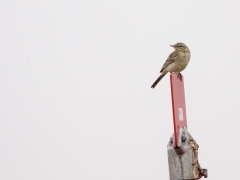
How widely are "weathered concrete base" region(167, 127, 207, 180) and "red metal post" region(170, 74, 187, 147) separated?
5cm

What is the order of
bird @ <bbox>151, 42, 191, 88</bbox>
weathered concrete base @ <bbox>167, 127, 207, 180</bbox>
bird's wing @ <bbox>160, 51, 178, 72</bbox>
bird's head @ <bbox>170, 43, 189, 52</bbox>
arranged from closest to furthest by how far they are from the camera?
weathered concrete base @ <bbox>167, 127, 207, 180</bbox> < bird @ <bbox>151, 42, 191, 88</bbox> < bird's wing @ <bbox>160, 51, 178, 72</bbox> < bird's head @ <bbox>170, 43, 189, 52</bbox>

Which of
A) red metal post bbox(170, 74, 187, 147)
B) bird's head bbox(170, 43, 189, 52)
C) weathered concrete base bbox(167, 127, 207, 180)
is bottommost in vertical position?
weathered concrete base bbox(167, 127, 207, 180)

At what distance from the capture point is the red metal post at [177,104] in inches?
111

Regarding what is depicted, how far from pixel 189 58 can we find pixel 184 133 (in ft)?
21.4

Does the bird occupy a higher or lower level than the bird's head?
lower

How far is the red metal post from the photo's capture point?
9.27 feet

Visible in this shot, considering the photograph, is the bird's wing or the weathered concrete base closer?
the weathered concrete base

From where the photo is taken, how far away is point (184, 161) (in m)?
2.77

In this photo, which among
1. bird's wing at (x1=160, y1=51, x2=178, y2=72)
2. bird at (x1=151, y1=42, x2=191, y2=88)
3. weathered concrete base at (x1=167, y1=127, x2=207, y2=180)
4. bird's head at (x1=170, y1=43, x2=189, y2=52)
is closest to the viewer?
weathered concrete base at (x1=167, y1=127, x2=207, y2=180)

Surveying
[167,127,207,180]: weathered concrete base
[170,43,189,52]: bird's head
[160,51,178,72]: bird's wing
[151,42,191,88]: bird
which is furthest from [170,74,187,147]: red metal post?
[170,43,189,52]: bird's head

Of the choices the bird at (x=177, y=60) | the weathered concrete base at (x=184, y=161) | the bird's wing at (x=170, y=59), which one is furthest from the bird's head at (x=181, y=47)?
the weathered concrete base at (x=184, y=161)

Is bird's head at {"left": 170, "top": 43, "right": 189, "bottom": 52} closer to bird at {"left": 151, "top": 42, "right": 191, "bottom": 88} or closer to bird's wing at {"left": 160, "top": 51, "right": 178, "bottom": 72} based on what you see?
bird at {"left": 151, "top": 42, "right": 191, "bottom": 88}

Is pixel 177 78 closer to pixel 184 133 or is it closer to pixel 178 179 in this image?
pixel 184 133

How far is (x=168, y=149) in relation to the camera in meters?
2.80
